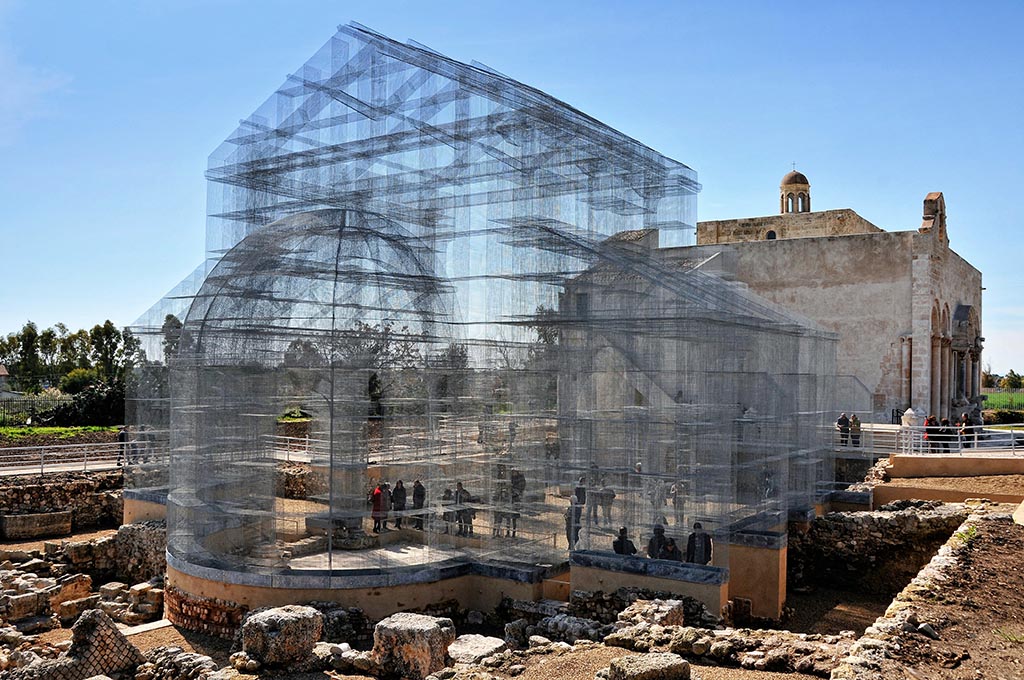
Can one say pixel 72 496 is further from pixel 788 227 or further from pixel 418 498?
pixel 788 227

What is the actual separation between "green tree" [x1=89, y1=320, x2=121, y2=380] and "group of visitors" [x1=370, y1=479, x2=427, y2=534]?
35268 mm

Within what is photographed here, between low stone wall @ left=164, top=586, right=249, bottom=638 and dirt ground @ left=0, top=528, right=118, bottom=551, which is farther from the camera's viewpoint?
dirt ground @ left=0, top=528, right=118, bottom=551

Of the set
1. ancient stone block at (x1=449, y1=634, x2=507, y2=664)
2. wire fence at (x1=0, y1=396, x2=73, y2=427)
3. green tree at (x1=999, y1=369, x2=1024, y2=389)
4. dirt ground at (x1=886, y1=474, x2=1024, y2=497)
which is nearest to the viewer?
ancient stone block at (x1=449, y1=634, x2=507, y2=664)

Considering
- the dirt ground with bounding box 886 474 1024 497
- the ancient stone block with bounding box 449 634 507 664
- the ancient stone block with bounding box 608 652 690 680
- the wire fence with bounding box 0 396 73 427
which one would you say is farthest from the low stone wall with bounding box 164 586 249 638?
the wire fence with bounding box 0 396 73 427

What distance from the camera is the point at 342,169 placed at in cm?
1662

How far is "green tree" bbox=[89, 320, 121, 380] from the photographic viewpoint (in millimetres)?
46719

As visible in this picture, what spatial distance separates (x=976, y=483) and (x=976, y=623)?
38.7 feet

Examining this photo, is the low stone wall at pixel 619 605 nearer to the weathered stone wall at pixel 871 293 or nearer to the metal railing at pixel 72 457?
the metal railing at pixel 72 457

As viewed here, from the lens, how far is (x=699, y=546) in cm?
1314

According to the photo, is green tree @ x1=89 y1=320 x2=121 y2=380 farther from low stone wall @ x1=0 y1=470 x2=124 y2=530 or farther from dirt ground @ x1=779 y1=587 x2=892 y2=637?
dirt ground @ x1=779 y1=587 x2=892 y2=637

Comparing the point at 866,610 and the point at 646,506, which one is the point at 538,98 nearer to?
the point at 646,506

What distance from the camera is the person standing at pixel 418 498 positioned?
14.9 m

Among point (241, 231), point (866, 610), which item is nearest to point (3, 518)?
point (241, 231)

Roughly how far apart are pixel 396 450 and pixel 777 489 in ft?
23.2
